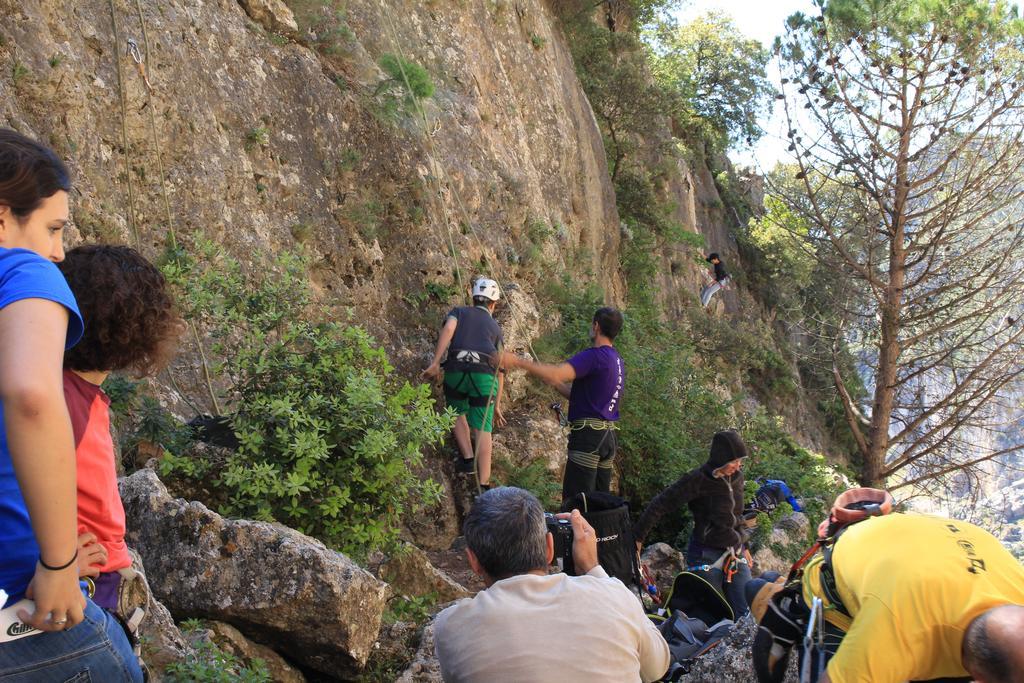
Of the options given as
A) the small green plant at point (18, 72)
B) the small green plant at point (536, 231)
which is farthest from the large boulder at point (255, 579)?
the small green plant at point (536, 231)

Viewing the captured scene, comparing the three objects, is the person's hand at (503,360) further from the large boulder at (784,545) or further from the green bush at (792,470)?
the green bush at (792,470)

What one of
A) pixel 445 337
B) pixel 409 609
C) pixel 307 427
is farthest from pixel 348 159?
pixel 409 609

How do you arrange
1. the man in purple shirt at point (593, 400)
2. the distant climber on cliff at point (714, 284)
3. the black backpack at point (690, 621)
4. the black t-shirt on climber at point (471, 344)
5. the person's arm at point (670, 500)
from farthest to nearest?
the distant climber on cliff at point (714, 284)
the black t-shirt on climber at point (471, 344)
the man in purple shirt at point (593, 400)
the person's arm at point (670, 500)
the black backpack at point (690, 621)

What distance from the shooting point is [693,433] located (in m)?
10.2

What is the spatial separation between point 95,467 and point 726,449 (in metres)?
4.54

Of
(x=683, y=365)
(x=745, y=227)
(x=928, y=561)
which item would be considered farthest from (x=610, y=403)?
(x=745, y=227)

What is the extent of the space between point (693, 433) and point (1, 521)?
8981mm

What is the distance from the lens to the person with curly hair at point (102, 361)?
2123mm

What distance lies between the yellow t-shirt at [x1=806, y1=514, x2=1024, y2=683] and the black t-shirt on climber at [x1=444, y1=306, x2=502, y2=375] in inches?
188

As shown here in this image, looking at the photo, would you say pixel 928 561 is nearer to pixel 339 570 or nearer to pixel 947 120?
pixel 339 570

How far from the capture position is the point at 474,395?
291 inches

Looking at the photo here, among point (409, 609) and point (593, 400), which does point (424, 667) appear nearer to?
point (409, 609)

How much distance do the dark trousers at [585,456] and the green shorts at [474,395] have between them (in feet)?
2.75

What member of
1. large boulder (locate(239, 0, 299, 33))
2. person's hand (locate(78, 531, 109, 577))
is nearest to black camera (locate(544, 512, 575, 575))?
person's hand (locate(78, 531, 109, 577))
